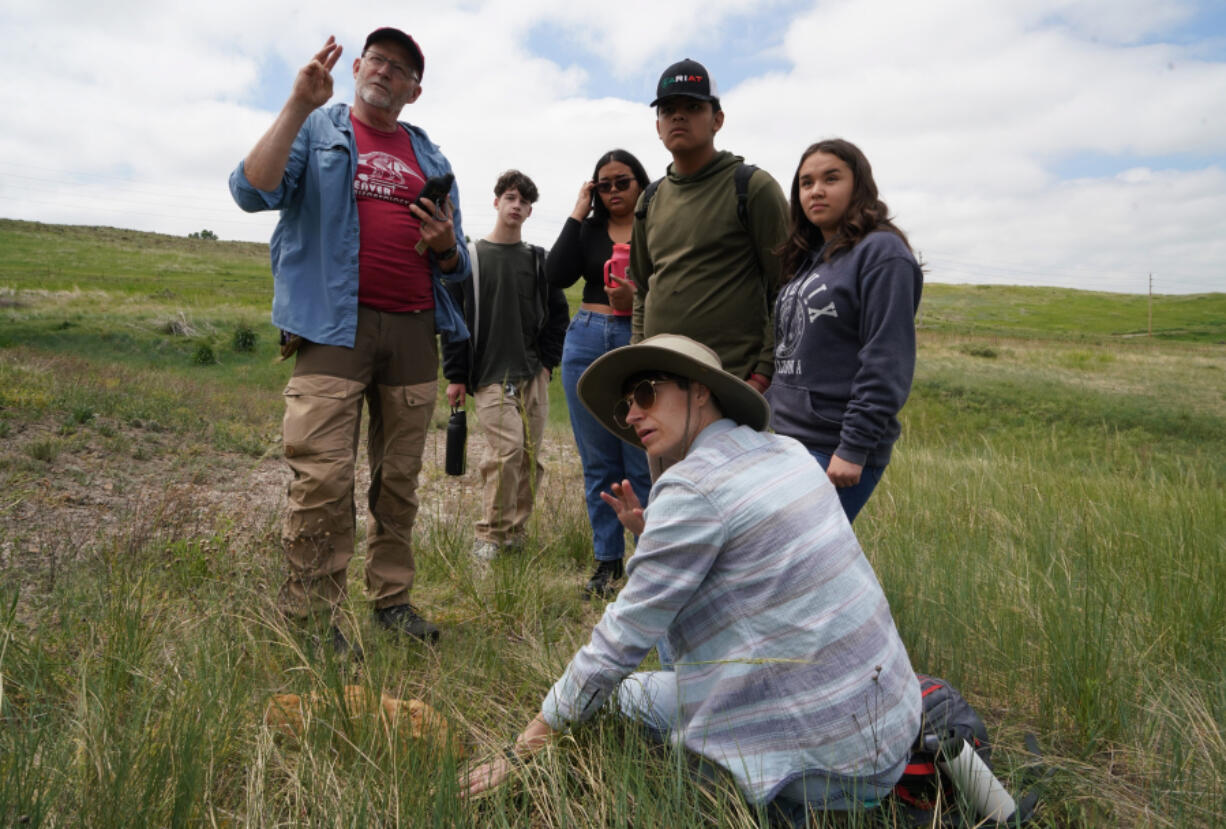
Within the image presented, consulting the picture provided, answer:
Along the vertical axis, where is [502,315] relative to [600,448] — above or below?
above

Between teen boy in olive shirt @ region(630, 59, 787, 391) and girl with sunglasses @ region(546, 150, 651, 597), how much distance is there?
2.15 feet

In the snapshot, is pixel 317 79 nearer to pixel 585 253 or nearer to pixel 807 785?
pixel 585 253

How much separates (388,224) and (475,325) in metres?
1.84

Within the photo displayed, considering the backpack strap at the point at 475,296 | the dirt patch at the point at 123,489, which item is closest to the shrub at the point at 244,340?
the dirt patch at the point at 123,489

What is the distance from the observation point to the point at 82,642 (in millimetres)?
2490

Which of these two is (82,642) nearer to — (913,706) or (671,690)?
(671,690)

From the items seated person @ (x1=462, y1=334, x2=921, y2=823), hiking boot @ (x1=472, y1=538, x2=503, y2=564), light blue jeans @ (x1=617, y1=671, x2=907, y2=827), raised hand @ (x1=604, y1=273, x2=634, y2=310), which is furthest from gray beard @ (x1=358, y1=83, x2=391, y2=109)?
light blue jeans @ (x1=617, y1=671, x2=907, y2=827)

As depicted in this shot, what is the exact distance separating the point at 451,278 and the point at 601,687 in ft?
7.53

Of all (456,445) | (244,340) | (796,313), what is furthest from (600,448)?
(244,340)

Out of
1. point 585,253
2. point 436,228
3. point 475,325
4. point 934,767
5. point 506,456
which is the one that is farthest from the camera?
point 475,325

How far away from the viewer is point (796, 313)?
2830 millimetres

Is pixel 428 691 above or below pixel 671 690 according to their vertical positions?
below

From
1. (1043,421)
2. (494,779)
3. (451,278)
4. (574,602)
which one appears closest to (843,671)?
(494,779)

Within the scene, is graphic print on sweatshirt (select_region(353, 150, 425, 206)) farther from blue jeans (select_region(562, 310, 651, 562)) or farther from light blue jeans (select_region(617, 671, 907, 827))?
light blue jeans (select_region(617, 671, 907, 827))
